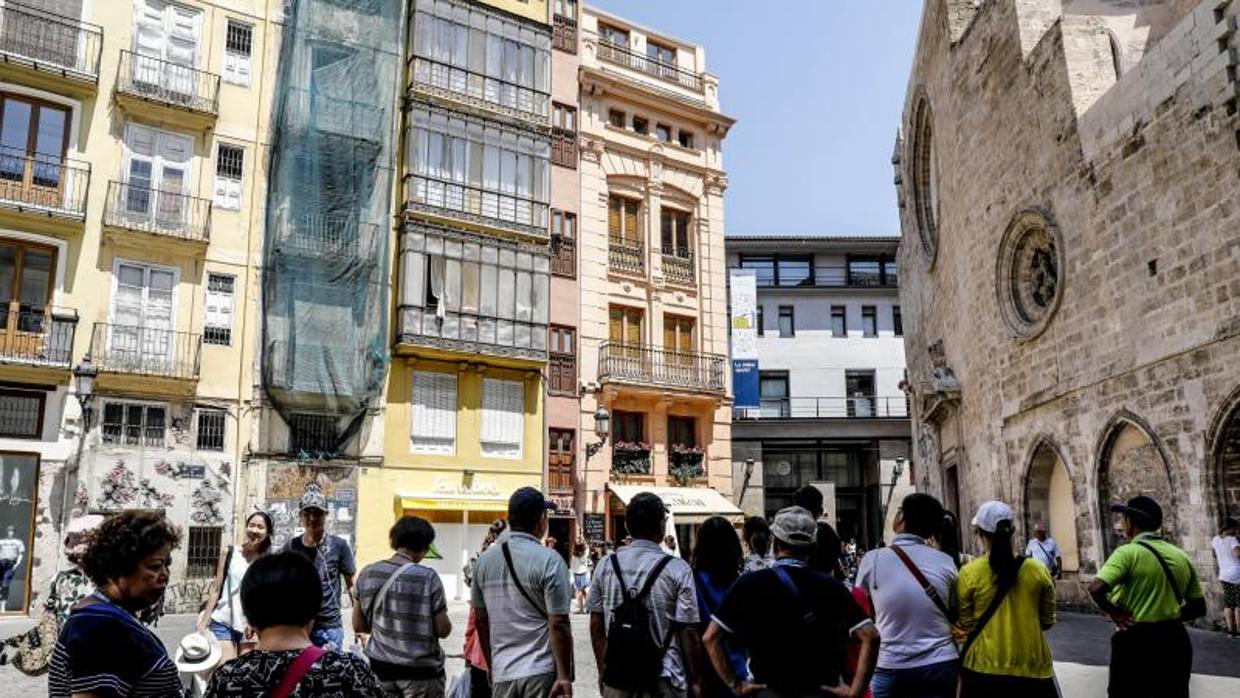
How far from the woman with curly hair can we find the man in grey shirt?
77.0 inches

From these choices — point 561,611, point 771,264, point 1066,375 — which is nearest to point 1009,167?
point 1066,375

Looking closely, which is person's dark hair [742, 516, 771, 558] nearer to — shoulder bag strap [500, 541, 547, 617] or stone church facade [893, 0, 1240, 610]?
shoulder bag strap [500, 541, 547, 617]

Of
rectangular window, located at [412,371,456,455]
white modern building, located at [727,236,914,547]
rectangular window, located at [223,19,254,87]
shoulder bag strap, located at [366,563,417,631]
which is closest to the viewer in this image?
shoulder bag strap, located at [366,563,417,631]

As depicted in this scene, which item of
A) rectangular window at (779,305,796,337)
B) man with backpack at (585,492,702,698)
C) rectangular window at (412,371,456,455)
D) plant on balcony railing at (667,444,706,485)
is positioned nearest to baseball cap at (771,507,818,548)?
man with backpack at (585,492,702,698)

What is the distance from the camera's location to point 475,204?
25688 mm

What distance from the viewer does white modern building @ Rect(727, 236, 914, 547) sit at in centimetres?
3881

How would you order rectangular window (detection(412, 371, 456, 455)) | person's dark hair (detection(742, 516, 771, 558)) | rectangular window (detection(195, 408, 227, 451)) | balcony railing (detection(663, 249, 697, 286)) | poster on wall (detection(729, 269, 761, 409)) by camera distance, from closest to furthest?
person's dark hair (detection(742, 516, 771, 558)) < rectangular window (detection(195, 408, 227, 451)) < rectangular window (detection(412, 371, 456, 455)) < balcony railing (detection(663, 249, 697, 286)) < poster on wall (detection(729, 269, 761, 409))

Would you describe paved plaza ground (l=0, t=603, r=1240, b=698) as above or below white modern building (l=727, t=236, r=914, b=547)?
below

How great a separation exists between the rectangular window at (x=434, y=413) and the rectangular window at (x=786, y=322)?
20519 mm

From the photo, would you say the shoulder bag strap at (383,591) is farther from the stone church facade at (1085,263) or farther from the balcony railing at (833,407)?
the balcony railing at (833,407)

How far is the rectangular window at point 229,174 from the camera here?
22203mm

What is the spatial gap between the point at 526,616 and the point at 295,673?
2.39m

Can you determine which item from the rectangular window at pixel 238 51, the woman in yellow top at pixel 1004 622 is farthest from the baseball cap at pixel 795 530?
the rectangular window at pixel 238 51

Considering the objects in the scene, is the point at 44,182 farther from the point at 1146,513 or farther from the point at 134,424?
the point at 1146,513
